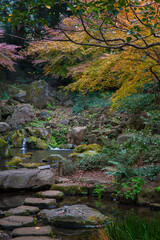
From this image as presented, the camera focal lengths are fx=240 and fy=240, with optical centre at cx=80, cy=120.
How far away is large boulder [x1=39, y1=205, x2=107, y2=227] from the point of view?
3.82m

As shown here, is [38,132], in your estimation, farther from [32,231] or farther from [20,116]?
[32,231]

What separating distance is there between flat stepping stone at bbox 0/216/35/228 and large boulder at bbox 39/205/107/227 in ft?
1.03

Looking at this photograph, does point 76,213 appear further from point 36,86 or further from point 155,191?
point 36,86

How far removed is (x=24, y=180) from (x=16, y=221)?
216 cm

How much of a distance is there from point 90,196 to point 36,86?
14034 mm

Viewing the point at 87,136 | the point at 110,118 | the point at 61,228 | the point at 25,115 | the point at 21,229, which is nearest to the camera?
the point at 21,229

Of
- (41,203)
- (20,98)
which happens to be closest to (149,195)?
(41,203)

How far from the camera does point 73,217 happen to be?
3.88m

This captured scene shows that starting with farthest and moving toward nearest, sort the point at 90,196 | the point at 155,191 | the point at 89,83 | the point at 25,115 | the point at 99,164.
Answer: the point at 25,115 → the point at 89,83 → the point at 99,164 → the point at 90,196 → the point at 155,191

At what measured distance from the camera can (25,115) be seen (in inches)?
625

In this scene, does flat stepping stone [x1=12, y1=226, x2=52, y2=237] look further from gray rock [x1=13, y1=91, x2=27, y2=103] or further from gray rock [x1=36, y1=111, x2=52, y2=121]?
gray rock [x1=13, y1=91, x2=27, y2=103]

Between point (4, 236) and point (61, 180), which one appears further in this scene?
point (61, 180)

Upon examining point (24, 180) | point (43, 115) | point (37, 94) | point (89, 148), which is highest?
point (37, 94)

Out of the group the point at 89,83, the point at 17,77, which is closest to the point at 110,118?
the point at 89,83
